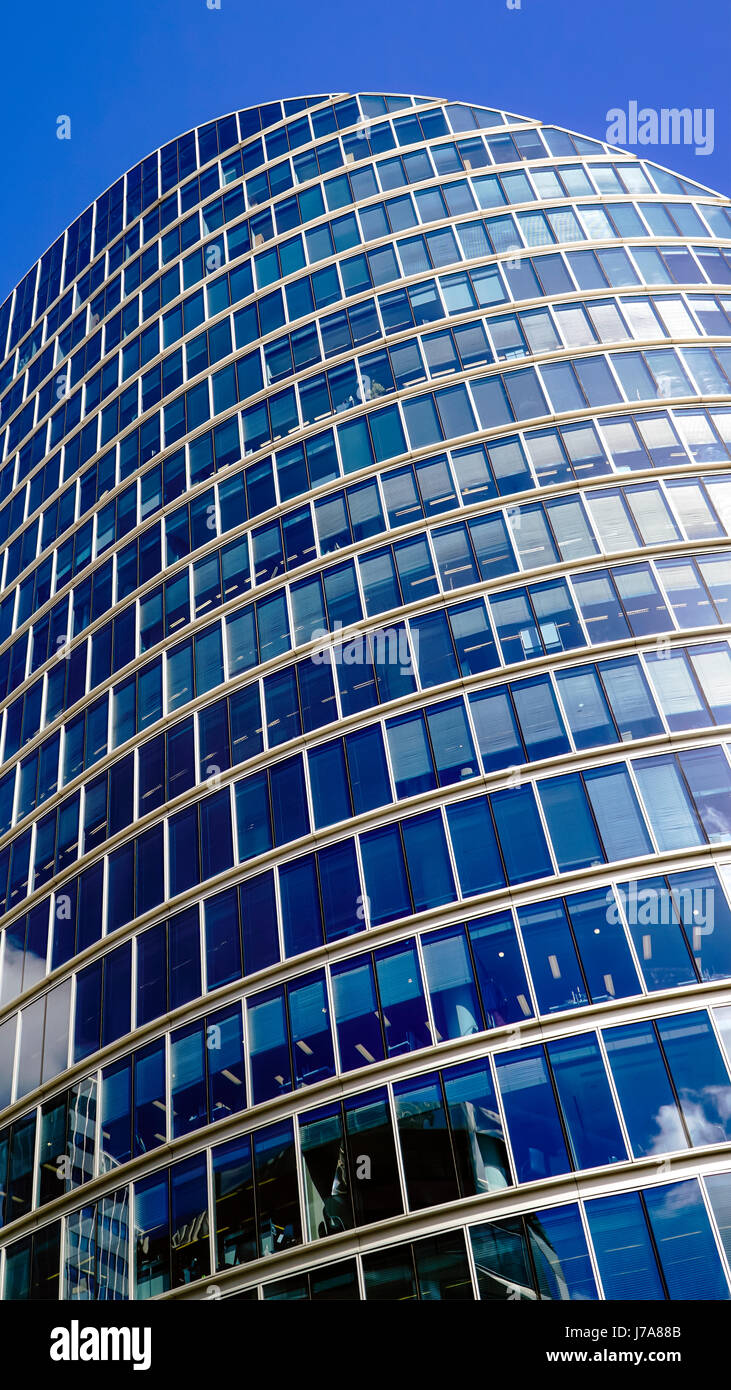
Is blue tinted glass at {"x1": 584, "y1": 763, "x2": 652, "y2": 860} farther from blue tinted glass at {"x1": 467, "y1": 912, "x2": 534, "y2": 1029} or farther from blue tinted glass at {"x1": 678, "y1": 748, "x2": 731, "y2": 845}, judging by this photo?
blue tinted glass at {"x1": 467, "y1": 912, "x2": 534, "y2": 1029}

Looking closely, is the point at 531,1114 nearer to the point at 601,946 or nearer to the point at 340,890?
the point at 601,946

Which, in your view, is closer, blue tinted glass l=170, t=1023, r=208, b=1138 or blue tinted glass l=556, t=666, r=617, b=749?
blue tinted glass l=170, t=1023, r=208, b=1138

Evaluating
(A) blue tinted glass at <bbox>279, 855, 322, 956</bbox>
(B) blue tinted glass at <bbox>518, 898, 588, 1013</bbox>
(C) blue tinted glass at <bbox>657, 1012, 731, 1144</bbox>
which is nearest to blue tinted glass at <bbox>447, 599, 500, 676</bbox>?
(A) blue tinted glass at <bbox>279, 855, 322, 956</bbox>

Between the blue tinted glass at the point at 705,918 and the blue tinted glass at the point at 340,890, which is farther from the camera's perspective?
the blue tinted glass at the point at 340,890

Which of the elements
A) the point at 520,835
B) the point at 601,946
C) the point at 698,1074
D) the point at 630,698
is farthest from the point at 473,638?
the point at 698,1074

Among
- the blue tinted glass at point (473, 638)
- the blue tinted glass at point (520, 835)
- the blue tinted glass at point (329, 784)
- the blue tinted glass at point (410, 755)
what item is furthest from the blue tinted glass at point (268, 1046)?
the blue tinted glass at point (473, 638)

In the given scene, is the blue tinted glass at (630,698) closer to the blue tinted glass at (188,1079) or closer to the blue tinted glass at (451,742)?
the blue tinted glass at (451,742)

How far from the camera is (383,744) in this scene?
31.1 metres

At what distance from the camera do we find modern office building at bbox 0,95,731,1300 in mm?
25281

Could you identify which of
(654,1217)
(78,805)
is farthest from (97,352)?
(654,1217)

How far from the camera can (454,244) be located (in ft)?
133

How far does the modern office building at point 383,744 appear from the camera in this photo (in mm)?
25281
